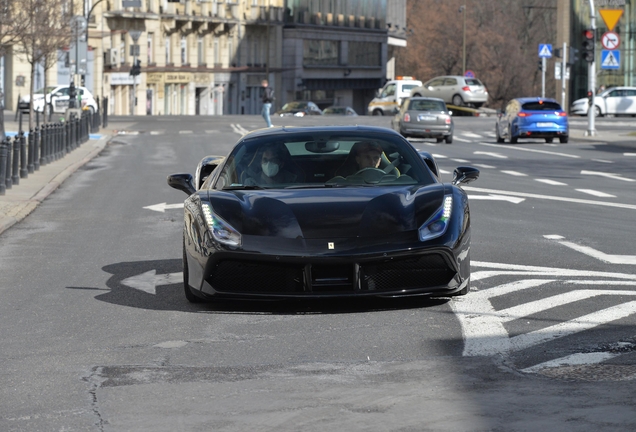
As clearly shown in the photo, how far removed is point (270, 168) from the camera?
373 inches

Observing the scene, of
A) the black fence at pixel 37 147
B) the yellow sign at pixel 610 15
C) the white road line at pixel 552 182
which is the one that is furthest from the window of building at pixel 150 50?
the white road line at pixel 552 182

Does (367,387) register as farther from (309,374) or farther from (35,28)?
(35,28)

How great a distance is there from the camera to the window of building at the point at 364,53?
116062mm

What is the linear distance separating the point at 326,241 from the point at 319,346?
1.00m

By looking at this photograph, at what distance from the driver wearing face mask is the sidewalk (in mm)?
5656

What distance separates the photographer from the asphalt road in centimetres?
568

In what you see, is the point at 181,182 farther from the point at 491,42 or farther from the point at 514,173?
the point at 491,42

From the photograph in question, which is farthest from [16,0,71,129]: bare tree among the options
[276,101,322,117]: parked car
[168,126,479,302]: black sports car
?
[168,126,479,302]: black sports car

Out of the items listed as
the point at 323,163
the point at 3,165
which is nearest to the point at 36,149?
the point at 3,165

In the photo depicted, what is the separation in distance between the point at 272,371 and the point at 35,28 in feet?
118

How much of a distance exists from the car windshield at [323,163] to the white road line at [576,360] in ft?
8.78

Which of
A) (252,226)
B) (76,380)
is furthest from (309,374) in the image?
(252,226)

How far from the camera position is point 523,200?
715 inches

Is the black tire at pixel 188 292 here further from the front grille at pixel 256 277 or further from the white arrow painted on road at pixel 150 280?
the white arrow painted on road at pixel 150 280
